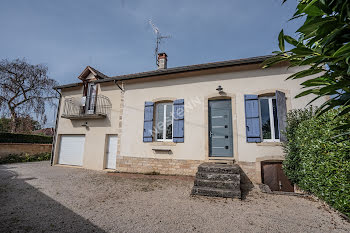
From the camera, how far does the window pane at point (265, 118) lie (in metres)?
5.65

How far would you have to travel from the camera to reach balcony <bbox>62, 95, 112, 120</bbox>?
323 inches

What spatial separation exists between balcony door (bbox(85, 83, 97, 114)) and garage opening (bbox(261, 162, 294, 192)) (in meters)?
8.12

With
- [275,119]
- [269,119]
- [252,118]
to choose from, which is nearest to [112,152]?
[252,118]

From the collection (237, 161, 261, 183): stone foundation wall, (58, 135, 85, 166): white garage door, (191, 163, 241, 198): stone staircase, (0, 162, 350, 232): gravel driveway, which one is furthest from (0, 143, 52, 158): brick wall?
(237, 161, 261, 183): stone foundation wall

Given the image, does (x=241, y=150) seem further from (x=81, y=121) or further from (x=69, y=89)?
(x=69, y=89)

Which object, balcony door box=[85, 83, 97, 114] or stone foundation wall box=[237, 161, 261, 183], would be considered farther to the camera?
balcony door box=[85, 83, 97, 114]

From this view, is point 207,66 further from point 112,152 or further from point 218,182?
point 112,152

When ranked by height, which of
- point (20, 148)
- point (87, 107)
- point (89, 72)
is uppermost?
point (89, 72)

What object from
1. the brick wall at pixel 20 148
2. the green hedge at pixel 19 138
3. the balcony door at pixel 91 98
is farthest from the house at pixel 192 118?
the green hedge at pixel 19 138

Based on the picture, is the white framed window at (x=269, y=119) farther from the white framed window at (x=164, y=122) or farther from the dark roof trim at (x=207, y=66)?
the white framed window at (x=164, y=122)

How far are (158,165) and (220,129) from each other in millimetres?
2760

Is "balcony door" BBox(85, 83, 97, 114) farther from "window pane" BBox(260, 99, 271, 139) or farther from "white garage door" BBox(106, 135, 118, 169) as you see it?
"window pane" BBox(260, 99, 271, 139)

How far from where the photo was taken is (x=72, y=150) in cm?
885

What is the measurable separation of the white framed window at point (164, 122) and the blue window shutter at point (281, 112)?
12.5ft
